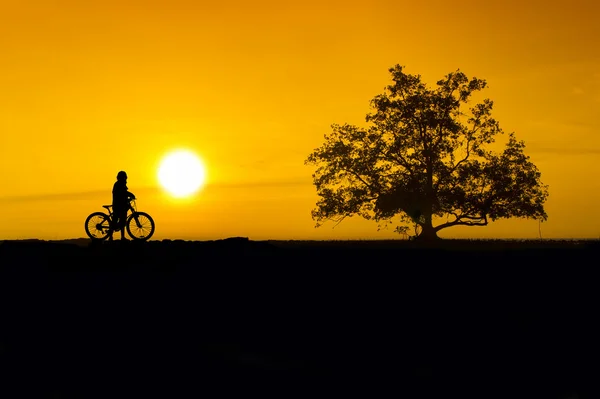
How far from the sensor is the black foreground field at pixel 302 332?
869 centimetres

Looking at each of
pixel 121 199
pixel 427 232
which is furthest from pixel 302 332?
pixel 427 232

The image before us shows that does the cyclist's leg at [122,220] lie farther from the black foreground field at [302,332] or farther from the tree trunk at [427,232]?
the tree trunk at [427,232]

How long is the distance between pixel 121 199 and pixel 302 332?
18.6m

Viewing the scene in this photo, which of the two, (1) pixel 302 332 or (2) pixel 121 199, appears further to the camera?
(2) pixel 121 199

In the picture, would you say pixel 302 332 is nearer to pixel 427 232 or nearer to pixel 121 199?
pixel 121 199

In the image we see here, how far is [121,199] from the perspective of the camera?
92.3 ft

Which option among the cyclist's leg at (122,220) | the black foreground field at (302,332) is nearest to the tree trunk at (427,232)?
the cyclist's leg at (122,220)

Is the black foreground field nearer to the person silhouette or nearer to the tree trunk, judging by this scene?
the person silhouette

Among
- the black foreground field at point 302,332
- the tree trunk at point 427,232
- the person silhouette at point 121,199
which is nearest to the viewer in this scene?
the black foreground field at point 302,332

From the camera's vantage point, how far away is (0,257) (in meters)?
22.9

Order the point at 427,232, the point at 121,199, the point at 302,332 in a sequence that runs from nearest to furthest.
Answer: the point at 302,332 < the point at 121,199 < the point at 427,232

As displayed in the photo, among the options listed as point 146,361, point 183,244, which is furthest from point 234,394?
point 183,244

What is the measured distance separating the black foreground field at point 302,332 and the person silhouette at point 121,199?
9.46 meters

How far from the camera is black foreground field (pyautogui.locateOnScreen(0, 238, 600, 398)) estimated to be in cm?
869
